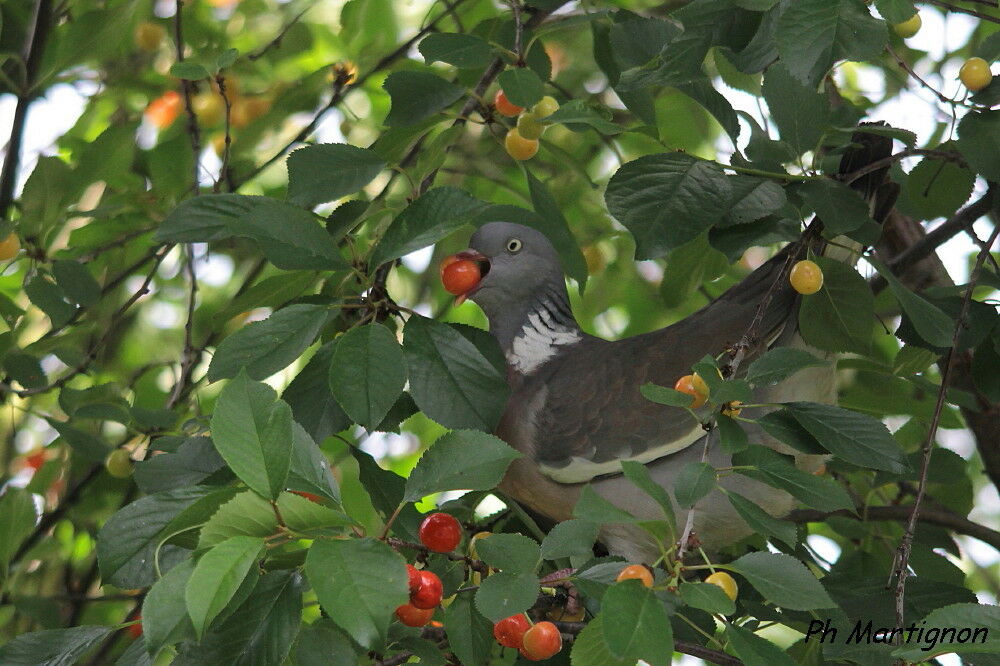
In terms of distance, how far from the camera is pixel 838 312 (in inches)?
67.6

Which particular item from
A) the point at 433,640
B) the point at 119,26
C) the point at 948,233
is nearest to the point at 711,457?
the point at 948,233

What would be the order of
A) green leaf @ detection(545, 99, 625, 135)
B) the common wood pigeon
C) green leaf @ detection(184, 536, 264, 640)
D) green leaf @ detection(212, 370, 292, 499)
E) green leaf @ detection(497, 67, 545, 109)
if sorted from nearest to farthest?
green leaf @ detection(184, 536, 264, 640), green leaf @ detection(212, 370, 292, 499), green leaf @ detection(545, 99, 625, 135), green leaf @ detection(497, 67, 545, 109), the common wood pigeon

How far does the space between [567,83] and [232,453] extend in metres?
1.99

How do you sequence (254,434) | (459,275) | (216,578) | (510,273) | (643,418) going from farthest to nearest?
(510,273) → (459,275) → (643,418) → (254,434) → (216,578)

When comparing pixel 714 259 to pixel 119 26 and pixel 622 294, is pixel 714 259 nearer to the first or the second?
pixel 622 294

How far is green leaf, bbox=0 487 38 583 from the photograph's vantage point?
217 centimetres

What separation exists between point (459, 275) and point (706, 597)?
43.3 inches

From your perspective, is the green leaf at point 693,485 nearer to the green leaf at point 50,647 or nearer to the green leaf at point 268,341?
the green leaf at point 268,341

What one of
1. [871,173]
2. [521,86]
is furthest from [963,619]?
[521,86]

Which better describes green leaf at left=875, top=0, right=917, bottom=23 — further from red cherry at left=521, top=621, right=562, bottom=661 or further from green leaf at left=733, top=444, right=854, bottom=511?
red cherry at left=521, top=621, right=562, bottom=661

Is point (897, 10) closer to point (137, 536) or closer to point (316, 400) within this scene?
point (316, 400)

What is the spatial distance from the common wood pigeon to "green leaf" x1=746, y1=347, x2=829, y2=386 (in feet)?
1.49

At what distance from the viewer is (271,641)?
3.91 ft

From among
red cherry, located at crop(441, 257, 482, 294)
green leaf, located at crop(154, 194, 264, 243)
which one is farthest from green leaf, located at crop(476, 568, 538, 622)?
red cherry, located at crop(441, 257, 482, 294)
